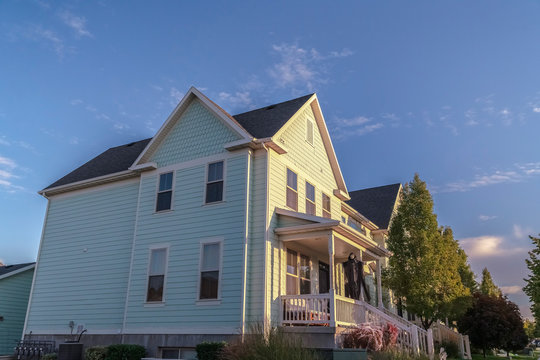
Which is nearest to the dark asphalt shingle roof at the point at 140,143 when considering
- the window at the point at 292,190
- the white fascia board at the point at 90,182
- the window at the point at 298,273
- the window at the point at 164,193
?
the white fascia board at the point at 90,182

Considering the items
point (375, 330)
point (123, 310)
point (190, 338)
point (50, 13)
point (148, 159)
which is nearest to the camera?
point (375, 330)

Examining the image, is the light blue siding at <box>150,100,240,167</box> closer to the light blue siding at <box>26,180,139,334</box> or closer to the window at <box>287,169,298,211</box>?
the light blue siding at <box>26,180,139,334</box>

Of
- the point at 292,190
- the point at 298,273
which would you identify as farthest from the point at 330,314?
the point at 292,190

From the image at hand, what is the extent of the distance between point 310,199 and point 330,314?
5.81 metres

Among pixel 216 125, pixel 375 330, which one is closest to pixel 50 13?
pixel 216 125

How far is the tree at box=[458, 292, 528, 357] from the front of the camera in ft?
83.4

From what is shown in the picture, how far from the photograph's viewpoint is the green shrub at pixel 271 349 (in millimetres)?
9062

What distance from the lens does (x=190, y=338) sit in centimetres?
1401

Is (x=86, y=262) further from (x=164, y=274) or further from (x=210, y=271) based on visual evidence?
(x=210, y=271)

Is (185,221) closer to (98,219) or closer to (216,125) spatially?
(216,125)

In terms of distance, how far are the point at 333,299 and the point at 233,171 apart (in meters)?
5.27

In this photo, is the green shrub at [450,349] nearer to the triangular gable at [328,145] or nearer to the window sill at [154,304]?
the triangular gable at [328,145]

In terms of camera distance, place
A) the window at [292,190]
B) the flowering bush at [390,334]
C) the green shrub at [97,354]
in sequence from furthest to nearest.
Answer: the window at [292,190], the green shrub at [97,354], the flowering bush at [390,334]

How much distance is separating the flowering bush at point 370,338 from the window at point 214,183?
19.5ft
